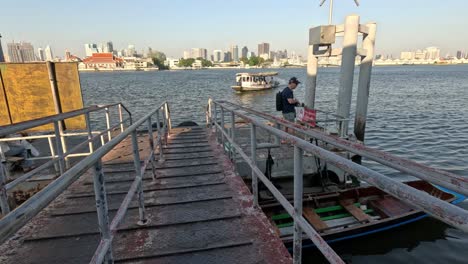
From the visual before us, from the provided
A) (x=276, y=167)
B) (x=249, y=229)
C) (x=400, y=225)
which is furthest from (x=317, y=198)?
(x=249, y=229)

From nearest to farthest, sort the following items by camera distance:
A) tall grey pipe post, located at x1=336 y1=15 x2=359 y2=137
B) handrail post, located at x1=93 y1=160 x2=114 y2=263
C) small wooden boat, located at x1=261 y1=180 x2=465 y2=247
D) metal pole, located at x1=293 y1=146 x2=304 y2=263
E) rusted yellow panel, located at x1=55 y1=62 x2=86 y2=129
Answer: handrail post, located at x1=93 y1=160 x2=114 y2=263, metal pole, located at x1=293 y1=146 x2=304 y2=263, small wooden boat, located at x1=261 y1=180 x2=465 y2=247, rusted yellow panel, located at x1=55 y1=62 x2=86 y2=129, tall grey pipe post, located at x1=336 y1=15 x2=359 y2=137

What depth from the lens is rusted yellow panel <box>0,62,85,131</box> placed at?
6055mm

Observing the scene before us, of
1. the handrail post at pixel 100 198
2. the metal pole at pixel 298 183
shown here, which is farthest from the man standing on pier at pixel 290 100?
the handrail post at pixel 100 198

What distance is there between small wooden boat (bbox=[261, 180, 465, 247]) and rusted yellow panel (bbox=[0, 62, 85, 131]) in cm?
527

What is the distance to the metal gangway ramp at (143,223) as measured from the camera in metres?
2.30

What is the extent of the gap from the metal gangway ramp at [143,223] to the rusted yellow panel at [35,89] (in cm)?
233

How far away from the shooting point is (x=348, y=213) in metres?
6.69

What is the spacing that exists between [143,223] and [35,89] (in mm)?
5043

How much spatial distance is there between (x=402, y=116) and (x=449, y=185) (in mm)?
23646

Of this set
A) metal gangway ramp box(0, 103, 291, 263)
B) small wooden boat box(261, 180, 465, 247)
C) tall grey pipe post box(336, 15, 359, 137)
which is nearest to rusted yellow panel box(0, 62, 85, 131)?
metal gangway ramp box(0, 103, 291, 263)

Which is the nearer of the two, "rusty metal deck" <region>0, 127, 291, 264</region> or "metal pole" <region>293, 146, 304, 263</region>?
"metal pole" <region>293, 146, 304, 263</region>

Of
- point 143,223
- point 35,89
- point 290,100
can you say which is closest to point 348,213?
point 290,100

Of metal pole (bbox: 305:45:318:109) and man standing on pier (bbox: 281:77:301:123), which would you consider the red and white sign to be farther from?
metal pole (bbox: 305:45:318:109)

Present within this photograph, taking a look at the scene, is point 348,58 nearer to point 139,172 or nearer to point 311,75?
point 311,75
